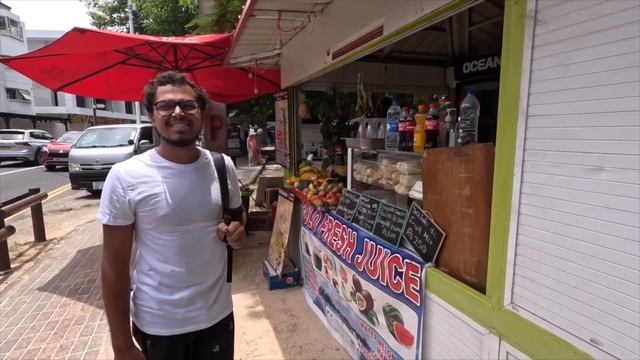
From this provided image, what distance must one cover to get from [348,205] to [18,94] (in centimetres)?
3473

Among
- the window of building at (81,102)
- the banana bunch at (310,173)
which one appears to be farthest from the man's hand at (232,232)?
Answer: the window of building at (81,102)

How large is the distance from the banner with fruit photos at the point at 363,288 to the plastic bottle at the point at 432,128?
699mm

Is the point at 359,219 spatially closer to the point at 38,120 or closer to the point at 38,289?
the point at 38,289

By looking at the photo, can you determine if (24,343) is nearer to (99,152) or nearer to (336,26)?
(336,26)

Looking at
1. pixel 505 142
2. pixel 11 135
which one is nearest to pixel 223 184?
pixel 505 142

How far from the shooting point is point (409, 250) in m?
2.24

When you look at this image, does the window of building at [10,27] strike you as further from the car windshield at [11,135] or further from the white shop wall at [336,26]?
the white shop wall at [336,26]

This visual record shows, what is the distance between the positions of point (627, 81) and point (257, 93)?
5875 millimetres

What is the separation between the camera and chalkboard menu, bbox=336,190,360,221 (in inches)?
119

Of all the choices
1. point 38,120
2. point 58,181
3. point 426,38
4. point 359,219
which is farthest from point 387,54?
point 38,120

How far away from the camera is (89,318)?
3.62 metres

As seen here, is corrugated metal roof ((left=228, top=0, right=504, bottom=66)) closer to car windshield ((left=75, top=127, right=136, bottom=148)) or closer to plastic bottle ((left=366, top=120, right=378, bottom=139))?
plastic bottle ((left=366, top=120, right=378, bottom=139))

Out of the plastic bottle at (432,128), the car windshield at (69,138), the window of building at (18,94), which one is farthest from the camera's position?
the window of building at (18,94)

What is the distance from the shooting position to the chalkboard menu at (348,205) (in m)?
3.02
